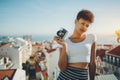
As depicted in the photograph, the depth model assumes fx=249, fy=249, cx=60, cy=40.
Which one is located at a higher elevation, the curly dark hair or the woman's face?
the curly dark hair

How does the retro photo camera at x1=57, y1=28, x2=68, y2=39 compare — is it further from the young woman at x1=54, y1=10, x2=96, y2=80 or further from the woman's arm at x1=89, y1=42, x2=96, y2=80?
the woman's arm at x1=89, y1=42, x2=96, y2=80

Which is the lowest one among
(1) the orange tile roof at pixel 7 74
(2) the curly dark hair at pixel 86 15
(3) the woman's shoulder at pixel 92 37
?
(1) the orange tile roof at pixel 7 74

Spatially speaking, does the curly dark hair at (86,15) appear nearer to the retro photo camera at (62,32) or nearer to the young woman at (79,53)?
the young woman at (79,53)

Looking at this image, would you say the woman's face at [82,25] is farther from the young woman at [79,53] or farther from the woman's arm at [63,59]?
the woman's arm at [63,59]

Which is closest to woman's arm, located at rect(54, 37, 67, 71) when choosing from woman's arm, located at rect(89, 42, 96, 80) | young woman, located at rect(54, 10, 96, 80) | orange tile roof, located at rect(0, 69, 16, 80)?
young woman, located at rect(54, 10, 96, 80)

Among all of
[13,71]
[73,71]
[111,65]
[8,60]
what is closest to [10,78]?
[13,71]

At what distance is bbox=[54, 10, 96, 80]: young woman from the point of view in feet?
3.46

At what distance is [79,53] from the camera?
1063 mm

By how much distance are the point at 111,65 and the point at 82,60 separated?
765cm

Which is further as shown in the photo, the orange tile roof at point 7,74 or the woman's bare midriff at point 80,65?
the orange tile roof at point 7,74

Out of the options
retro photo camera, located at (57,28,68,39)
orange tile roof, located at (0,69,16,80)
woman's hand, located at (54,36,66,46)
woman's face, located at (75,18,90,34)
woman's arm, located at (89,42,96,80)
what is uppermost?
woman's face, located at (75,18,90,34)

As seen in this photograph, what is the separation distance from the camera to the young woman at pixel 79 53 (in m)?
Result: 1.06

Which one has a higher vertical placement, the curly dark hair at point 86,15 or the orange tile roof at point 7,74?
the curly dark hair at point 86,15

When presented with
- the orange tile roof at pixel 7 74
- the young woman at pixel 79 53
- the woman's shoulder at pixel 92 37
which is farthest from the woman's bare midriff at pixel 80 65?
the orange tile roof at pixel 7 74
